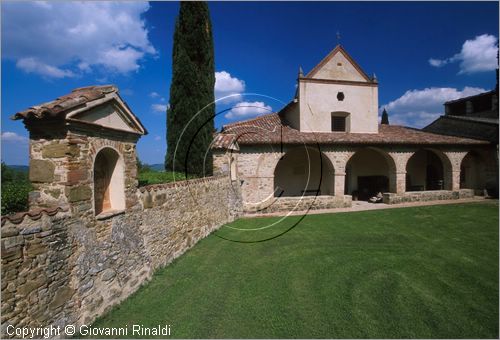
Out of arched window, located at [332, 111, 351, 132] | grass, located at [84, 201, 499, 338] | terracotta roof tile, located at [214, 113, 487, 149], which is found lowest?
grass, located at [84, 201, 499, 338]

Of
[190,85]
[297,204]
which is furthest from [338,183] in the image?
[190,85]

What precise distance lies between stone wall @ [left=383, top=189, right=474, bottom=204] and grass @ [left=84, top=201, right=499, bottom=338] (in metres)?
6.18

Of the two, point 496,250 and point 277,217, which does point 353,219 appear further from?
point 496,250

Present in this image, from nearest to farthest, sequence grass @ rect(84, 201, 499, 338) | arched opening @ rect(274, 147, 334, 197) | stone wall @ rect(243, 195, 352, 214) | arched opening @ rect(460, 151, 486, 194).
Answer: grass @ rect(84, 201, 499, 338), stone wall @ rect(243, 195, 352, 214), arched opening @ rect(274, 147, 334, 197), arched opening @ rect(460, 151, 486, 194)

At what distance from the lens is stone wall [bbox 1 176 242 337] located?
340cm

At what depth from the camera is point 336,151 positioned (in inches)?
611

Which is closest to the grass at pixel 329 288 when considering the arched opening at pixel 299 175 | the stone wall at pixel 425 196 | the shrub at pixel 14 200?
the shrub at pixel 14 200

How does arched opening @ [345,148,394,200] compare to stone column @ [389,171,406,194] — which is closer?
stone column @ [389,171,406,194]

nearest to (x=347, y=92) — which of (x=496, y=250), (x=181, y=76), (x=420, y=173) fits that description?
(x=420, y=173)

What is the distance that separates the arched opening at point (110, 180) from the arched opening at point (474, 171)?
2339 cm

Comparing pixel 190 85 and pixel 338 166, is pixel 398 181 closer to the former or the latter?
pixel 338 166

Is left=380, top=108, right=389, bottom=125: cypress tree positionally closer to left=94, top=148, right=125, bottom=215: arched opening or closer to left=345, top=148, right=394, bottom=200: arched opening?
left=345, top=148, right=394, bottom=200: arched opening

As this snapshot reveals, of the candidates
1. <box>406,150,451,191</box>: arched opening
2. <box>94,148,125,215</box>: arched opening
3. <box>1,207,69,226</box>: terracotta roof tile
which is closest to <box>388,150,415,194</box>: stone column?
<box>406,150,451,191</box>: arched opening

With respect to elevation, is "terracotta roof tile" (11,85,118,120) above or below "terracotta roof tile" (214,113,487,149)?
below
